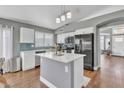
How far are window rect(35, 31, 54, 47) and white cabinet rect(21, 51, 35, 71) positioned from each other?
96cm

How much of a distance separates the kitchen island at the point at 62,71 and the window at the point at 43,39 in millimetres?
2520

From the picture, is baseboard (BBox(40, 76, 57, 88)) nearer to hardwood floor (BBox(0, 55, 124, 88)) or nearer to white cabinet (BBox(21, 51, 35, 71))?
hardwood floor (BBox(0, 55, 124, 88))

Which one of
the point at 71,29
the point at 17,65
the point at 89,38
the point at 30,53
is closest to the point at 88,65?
the point at 89,38

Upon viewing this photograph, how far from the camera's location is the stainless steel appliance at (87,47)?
3912mm

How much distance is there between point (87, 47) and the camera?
4.08 metres

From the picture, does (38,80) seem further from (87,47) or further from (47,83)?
(87,47)

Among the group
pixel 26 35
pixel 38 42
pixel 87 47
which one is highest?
pixel 26 35

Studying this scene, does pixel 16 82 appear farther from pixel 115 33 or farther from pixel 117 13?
pixel 115 33

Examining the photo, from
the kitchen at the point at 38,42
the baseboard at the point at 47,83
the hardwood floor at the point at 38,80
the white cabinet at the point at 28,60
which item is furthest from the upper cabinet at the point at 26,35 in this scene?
the baseboard at the point at 47,83

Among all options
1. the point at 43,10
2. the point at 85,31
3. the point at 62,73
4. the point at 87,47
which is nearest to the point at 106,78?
the point at 87,47

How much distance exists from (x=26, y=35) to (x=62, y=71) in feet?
9.51

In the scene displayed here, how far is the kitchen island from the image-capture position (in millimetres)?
1921

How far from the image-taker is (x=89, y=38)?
3971 millimetres

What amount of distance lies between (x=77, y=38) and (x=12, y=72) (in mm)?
3379
